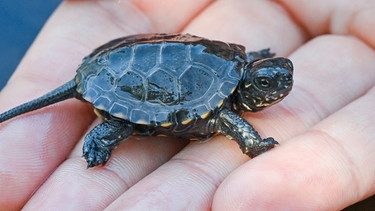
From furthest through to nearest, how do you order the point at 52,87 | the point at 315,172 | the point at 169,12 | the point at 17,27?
the point at 17,27, the point at 169,12, the point at 52,87, the point at 315,172

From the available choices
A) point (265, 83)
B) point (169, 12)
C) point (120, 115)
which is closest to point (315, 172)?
point (265, 83)

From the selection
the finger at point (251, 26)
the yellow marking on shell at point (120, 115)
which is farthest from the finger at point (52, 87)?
the finger at point (251, 26)

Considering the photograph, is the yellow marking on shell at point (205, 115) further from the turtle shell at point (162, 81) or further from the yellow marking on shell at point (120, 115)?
the yellow marking on shell at point (120, 115)

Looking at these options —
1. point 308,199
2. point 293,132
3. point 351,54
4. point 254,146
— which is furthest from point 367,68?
point 308,199

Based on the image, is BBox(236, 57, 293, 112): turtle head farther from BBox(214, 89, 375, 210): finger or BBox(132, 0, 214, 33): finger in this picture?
BBox(132, 0, 214, 33): finger

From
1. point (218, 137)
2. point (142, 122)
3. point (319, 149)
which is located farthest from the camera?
point (218, 137)

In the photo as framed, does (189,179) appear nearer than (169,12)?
Yes

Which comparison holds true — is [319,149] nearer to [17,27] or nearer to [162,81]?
[162,81]
